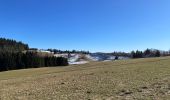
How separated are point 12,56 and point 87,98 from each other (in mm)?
104529

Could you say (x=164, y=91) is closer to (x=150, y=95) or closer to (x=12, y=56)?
(x=150, y=95)

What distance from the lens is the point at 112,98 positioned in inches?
594

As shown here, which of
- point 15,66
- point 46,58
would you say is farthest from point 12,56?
point 46,58

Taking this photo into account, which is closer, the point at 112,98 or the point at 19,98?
the point at 112,98

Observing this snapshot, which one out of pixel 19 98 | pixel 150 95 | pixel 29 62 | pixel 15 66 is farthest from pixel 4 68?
pixel 150 95

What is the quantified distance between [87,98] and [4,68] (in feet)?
330

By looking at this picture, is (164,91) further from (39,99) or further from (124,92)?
(39,99)

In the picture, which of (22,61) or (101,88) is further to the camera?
(22,61)

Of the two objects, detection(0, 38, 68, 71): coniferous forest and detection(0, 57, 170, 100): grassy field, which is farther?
detection(0, 38, 68, 71): coniferous forest

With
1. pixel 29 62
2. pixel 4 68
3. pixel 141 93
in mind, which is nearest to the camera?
pixel 141 93

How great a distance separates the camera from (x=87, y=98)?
1619 centimetres

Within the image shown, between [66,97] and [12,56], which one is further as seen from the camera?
[12,56]

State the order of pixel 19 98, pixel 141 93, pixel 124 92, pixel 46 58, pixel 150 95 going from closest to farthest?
pixel 150 95 → pixel 141 93 → pixel 124 92 → pixel 19 98 → pixel 46 58

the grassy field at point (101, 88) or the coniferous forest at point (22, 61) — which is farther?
the coniferous forest at point (22, 61)
